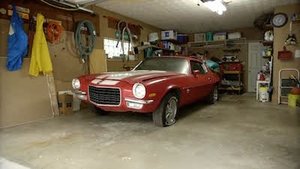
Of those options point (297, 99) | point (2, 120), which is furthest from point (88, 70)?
point (297, 99)

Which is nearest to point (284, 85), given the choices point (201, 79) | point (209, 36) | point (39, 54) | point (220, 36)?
point (201, 79)

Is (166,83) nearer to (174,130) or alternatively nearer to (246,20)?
(174,130)

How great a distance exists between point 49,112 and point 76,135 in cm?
154

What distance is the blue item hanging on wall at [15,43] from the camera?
4.05 meters

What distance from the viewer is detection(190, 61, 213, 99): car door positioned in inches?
190

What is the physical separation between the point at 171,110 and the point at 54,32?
2863 millimetres

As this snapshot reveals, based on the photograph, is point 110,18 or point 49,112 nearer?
point 49,112

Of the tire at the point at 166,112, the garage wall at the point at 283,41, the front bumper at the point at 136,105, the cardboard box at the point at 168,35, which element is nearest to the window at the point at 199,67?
the tire at the point at 166,112

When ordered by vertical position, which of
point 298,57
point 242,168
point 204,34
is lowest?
point 242,168

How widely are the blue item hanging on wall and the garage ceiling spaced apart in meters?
2.14

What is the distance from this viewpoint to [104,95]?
380 cm

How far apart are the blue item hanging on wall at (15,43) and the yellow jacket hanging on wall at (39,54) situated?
0.81 feet

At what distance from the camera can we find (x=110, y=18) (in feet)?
21.2

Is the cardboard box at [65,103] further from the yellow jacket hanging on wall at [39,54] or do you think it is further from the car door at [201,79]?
the car door at [201,79]
